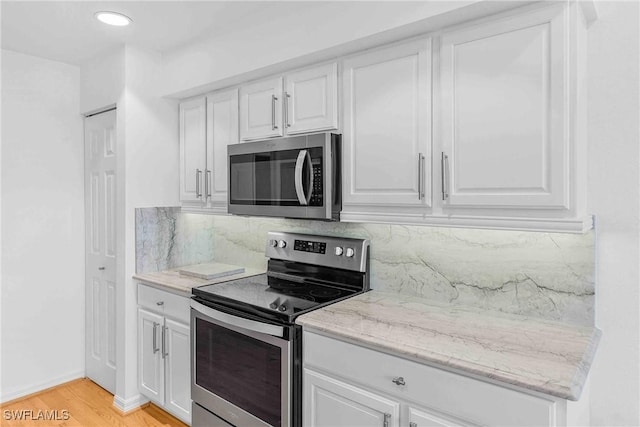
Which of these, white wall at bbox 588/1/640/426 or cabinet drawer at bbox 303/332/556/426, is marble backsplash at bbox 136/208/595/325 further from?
cabinet drawer at bbox 303/332/556/426

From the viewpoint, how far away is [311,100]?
2.11 m

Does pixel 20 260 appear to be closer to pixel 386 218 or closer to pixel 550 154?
pixel 386 218

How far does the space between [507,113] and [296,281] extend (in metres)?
1.49

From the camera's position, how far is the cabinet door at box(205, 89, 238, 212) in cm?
252

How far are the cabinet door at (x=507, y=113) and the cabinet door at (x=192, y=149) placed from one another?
1666 millimetres

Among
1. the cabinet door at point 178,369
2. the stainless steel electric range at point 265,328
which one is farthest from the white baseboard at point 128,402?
the stainless steel electric range at point 265,328

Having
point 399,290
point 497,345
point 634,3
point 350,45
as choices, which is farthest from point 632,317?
point 350,45

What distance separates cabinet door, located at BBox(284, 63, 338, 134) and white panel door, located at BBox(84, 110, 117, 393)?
55.1 inches

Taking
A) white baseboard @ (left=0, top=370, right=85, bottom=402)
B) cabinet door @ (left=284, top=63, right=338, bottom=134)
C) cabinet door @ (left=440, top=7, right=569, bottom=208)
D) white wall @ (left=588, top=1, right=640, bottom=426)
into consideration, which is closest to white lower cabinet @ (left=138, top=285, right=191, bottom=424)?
white baseboard @ (left=0, top=370, right=85, bottom=402)

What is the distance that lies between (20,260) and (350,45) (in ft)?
8.73

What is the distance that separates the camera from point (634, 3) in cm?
157

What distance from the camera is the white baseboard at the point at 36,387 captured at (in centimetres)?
283

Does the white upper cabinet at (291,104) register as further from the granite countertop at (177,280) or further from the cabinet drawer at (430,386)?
the cabinet drawer at (430,386)

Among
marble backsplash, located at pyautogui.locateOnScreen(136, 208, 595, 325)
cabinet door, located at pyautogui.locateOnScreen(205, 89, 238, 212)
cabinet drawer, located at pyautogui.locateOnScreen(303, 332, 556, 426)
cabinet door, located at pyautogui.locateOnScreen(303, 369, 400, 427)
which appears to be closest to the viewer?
cabinet drawer, located at pyautogui.locateOnScreen(303, 332, 556, 426)
